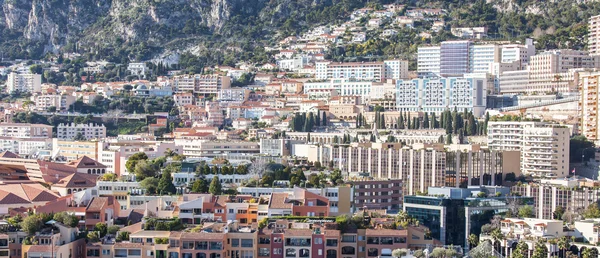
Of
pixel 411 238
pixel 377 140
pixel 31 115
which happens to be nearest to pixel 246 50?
pixel 31 115

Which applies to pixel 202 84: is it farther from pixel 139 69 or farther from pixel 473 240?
pixel 473 240

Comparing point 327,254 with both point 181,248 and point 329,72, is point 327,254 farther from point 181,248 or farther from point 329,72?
point 329,72

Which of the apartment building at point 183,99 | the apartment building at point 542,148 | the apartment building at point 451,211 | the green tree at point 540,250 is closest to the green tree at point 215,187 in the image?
the apartment building at point 451,211

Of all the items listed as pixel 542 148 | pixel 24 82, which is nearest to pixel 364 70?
pixel 24 82

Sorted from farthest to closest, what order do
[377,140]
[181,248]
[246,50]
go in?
[246,50], [377,140], [181,248]

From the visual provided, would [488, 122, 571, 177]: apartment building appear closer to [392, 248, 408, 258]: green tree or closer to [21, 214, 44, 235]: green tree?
[392, 248, 408, 258]: green tree
